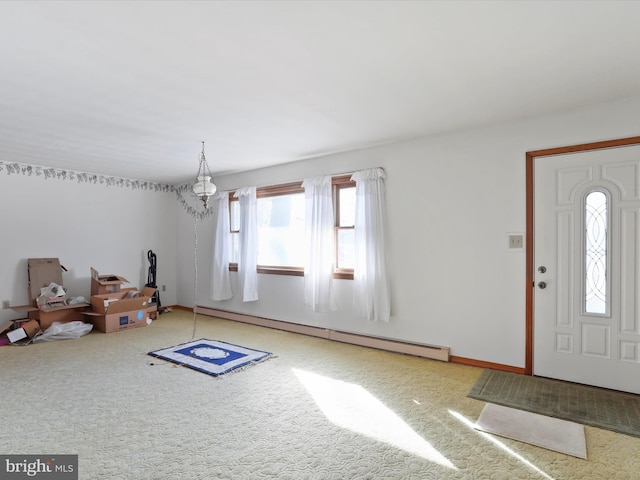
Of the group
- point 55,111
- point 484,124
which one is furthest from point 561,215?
point 55,111

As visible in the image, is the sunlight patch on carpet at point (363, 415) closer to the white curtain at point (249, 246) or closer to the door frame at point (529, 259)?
the door frame at point (529, 259)

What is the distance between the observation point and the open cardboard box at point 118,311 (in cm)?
529

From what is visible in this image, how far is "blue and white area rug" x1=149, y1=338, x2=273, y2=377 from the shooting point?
3.73 meters

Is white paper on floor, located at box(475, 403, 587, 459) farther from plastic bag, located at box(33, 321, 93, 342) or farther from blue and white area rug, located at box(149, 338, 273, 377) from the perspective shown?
plastic bag, located at box(33, 321, 93, 342)

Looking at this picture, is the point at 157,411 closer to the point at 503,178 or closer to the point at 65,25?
the point at 65,25

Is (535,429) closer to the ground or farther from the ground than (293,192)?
closer to the ground

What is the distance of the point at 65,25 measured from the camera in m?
2.01

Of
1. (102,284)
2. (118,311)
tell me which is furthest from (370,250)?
(102,284)

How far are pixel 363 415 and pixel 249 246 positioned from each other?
353cm

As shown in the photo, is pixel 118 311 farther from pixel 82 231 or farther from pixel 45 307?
pixel 82 231

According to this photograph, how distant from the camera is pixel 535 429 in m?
2.54

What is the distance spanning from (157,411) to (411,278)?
289cm

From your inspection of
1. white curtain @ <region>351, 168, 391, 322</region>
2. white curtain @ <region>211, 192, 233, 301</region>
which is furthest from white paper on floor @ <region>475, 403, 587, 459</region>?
white curtain @ <region>211, 192, 233, 301</region>

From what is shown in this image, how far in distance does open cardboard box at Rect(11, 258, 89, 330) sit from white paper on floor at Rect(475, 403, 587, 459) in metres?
5.53
